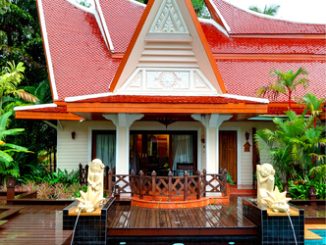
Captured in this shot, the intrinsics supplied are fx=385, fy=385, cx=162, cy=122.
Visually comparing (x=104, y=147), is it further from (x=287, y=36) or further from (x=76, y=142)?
(x=287, y=36)

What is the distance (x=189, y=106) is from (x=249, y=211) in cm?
325

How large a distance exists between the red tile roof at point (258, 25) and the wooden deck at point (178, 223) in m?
9.73

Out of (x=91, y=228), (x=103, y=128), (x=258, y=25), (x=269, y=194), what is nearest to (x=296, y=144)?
(x=269, y=194)

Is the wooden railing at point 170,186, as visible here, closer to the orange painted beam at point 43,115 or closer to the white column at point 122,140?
the white column at point 122,140

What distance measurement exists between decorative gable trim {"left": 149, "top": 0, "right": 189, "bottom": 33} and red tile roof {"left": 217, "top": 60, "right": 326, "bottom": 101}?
11.2 feet

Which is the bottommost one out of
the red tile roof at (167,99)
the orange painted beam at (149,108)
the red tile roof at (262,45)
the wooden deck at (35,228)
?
the wooden deck at (35,228)

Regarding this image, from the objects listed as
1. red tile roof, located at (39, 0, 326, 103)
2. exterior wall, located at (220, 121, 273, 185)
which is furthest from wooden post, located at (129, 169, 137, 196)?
exterior wall, located at (220, 121, 273, 185)

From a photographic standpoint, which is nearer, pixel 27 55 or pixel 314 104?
pixel 314 104

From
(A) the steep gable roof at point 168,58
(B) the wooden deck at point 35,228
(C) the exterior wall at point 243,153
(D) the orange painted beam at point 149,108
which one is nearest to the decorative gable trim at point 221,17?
(C) the exterior wall at point 243,153

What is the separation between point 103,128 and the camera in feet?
44.5

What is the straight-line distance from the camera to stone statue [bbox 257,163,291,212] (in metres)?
Answer: 7.04

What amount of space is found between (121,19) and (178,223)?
11.0m

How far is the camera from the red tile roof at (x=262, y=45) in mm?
15125

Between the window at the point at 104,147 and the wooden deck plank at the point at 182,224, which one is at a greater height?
the window at the point at 104,147
